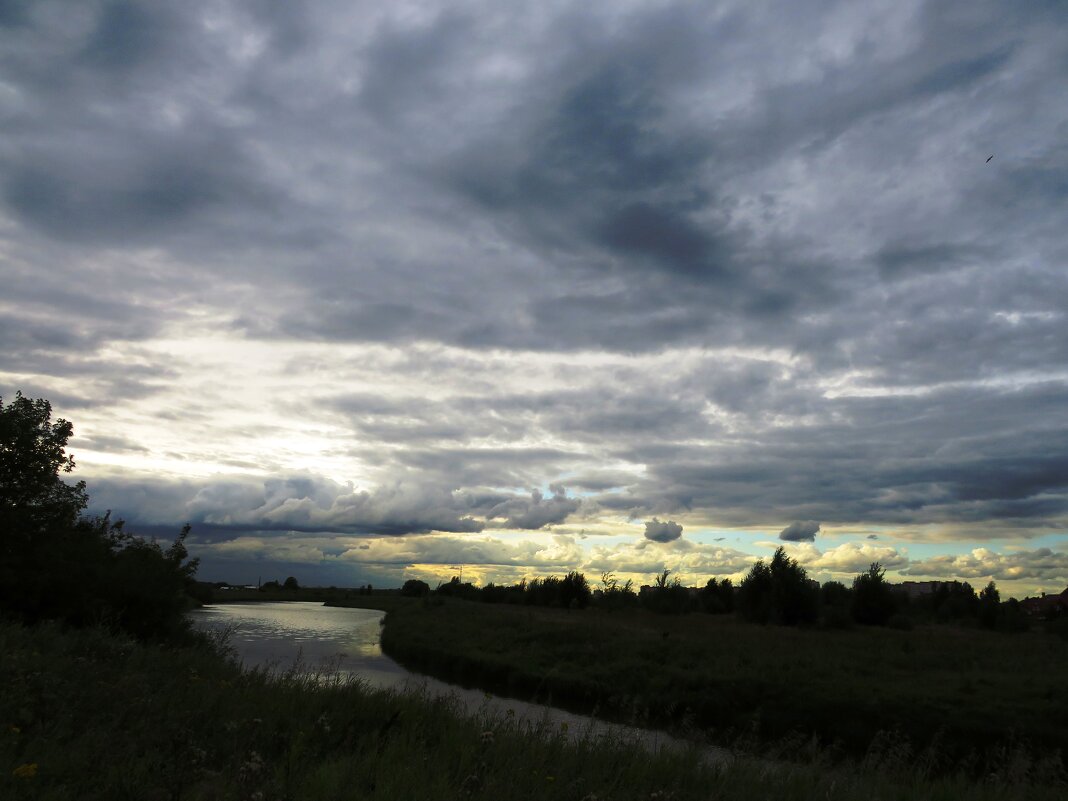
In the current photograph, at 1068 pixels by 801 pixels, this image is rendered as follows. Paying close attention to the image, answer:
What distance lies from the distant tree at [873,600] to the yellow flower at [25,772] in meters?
54.9

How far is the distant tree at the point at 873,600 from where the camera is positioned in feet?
169

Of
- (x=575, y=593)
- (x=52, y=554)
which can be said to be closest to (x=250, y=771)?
(x=52, y=554)

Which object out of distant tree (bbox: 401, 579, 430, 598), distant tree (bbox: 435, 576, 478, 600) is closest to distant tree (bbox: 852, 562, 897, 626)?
distant tree (bbox: 435, 576, 478, 600)

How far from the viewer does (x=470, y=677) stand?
1539 inches

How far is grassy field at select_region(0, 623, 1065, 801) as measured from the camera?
6.36 m

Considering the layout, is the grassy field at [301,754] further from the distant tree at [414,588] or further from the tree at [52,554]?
the distant tree at [414,588]

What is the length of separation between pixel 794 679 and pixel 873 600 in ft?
89.3

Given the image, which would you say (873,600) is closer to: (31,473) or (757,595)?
(757,595)

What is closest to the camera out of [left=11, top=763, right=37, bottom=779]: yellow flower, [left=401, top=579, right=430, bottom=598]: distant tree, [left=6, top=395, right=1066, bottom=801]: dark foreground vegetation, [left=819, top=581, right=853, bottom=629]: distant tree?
[left=11, top=763, right=37, bottom=779]: yellow flower

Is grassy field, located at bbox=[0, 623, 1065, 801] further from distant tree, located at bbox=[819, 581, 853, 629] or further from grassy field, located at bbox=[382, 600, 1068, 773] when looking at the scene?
distant tree, located at bbox=[819, 581, 853, 629]

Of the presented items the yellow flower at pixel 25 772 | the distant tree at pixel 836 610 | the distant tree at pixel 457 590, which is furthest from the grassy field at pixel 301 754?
the distant tree at pixel 457 590

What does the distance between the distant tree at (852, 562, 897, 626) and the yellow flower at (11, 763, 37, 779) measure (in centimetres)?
5487

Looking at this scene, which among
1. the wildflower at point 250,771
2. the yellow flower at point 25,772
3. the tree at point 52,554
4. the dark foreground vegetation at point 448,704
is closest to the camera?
the yellow flower at point 25,772

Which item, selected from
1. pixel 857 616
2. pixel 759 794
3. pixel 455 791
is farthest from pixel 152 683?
pixel 857 616
